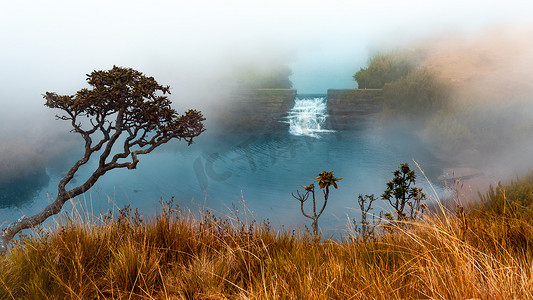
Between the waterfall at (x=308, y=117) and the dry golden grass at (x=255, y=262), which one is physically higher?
the waterfall at (x=308, y=117)

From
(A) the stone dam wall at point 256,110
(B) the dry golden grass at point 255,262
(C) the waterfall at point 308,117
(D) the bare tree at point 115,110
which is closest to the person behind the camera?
(B) the dry golden grass at point 255,262

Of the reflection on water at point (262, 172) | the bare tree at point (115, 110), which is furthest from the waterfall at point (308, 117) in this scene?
the bare tree at point (115, 110)

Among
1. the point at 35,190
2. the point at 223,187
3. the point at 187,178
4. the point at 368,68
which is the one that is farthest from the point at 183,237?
the point at 368,68

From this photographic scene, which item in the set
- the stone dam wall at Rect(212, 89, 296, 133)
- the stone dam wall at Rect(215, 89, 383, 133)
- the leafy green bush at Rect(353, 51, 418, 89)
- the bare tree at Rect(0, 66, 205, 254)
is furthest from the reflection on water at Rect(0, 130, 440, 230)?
the bare tree at Rect(0, 66, 205, 254)

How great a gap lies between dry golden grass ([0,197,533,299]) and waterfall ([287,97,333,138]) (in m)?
47.3

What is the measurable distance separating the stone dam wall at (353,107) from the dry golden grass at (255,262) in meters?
48.3

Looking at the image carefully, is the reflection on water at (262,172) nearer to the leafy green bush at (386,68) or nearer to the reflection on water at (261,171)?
the reflection on water at (261,171)

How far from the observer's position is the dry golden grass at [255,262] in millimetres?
2255

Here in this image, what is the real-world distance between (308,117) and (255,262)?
52742mm

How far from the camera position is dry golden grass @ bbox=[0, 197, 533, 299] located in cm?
226

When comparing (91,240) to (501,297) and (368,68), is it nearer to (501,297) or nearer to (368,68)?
(501,297)

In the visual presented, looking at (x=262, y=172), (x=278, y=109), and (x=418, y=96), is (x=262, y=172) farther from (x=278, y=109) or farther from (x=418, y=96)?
(x=278, y=109)

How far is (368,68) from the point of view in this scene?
2117 inches

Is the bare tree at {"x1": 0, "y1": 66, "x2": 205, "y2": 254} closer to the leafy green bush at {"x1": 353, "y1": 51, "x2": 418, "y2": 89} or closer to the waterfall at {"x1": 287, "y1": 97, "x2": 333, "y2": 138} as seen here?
the waterfall at {"x1": 287, "y1": 97, "x2": 333, "y2": 138}
